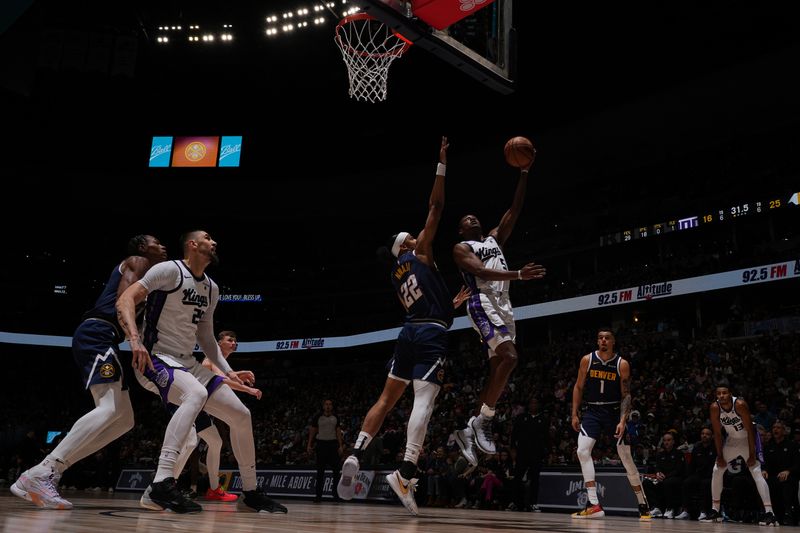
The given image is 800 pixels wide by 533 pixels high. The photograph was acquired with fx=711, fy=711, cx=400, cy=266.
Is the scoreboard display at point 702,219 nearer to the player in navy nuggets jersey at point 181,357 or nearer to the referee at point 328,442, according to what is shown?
the referee at point 328,442

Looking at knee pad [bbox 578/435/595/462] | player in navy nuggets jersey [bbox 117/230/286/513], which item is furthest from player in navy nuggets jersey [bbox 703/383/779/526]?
player in navy nuggets jersey [bbox 117/230/286/513]

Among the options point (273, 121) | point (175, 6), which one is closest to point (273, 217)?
point (273, 121)

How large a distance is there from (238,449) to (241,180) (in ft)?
87.0

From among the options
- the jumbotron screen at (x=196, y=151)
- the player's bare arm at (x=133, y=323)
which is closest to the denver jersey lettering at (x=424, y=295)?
the player's bare arm at (x=133, y=323)

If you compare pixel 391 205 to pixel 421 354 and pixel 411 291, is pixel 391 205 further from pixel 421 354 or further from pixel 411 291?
Result: pixel 421 354

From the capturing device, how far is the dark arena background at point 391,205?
18.0m

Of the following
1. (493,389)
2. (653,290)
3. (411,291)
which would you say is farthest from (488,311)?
(653,290)

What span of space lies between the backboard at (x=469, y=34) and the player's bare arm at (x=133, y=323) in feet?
10.4

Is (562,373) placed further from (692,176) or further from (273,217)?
(273,217)

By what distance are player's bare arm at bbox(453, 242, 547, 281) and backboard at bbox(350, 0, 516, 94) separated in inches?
76.0

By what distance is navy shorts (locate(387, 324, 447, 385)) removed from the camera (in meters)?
5.83

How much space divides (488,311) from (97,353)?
10.9 ft

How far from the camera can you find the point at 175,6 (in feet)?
71.5

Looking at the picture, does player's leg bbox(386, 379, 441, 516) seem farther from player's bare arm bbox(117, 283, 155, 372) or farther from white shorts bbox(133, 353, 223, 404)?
player's bare arm bbox(117, 283, 155, 372)
